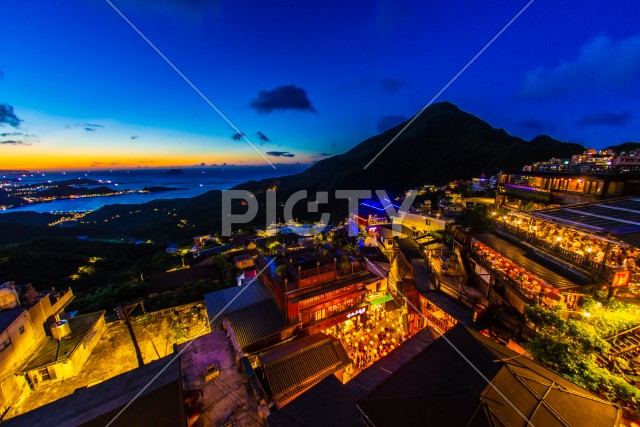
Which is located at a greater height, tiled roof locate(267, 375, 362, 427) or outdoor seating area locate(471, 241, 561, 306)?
outdoor seating area locate(471, 241, 561, 306)

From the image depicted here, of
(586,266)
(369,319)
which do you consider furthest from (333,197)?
(586,266)

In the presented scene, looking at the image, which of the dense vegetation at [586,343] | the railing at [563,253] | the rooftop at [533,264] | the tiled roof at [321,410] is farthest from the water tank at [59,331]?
the railing at [563,253]

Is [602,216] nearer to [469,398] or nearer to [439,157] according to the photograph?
[469,398]

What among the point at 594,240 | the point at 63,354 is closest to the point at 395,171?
the point at 594,240

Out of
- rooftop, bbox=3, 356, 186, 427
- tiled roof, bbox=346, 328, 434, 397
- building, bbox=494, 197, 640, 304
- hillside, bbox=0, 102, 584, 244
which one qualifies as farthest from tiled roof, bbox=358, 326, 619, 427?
hillside, bbox=0, 102, 584, 244

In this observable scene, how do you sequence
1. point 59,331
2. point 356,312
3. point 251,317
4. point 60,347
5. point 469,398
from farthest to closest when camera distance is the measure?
1. point 356,312
2. point 251,317
3. point 59,331
4. point 60,347
5. point 469,398

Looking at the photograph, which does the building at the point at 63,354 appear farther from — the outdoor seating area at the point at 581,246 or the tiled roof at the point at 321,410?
the outdoor seating area at the point at 581,246

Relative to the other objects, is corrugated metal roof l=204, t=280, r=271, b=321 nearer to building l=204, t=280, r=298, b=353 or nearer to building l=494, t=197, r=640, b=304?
building l=204, t=280, r=298, b=353
